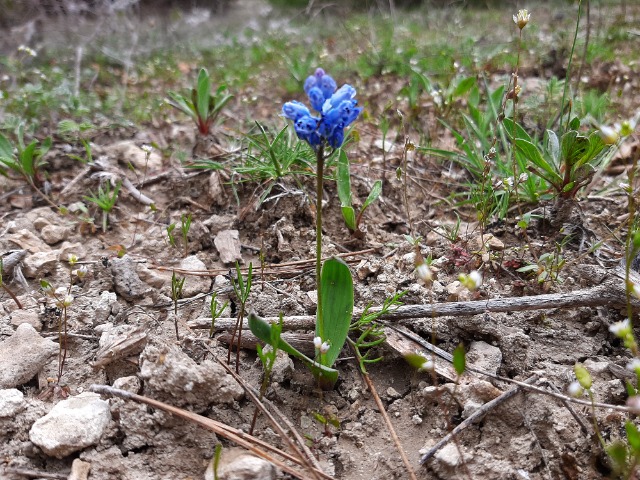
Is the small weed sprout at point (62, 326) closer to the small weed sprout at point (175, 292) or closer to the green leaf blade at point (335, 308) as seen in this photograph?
the small weed sprout at point (175, 292)

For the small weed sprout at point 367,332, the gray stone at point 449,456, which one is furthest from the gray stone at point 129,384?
the gray stone at point 449,456

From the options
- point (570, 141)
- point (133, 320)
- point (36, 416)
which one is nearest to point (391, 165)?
point (570, 141)

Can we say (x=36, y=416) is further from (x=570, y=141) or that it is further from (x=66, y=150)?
Answer: (x=570, y=141)

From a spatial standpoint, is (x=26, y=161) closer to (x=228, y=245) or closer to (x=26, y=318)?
(x=26, y=318)

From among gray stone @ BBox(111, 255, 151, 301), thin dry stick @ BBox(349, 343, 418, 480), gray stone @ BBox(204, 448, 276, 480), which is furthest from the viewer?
gray stone @ BBox(111, 255, 151, 301)

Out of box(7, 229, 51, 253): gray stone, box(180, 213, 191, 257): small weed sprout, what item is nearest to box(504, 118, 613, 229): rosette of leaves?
box(180, 213, 191, 257): small weed sprout

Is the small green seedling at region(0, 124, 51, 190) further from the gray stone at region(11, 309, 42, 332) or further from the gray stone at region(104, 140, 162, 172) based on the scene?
the gray stone at region(11, 309, 42, 332)
